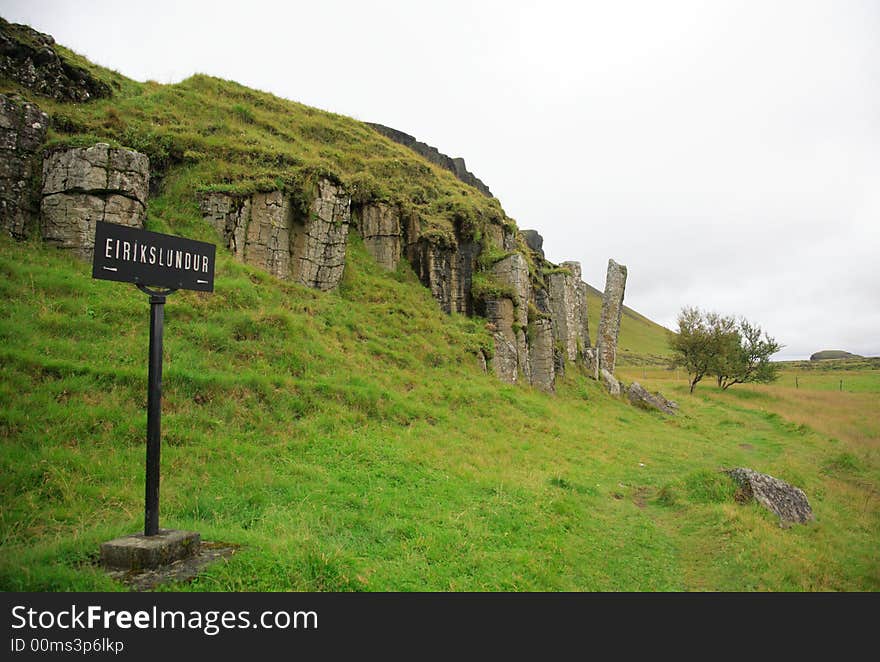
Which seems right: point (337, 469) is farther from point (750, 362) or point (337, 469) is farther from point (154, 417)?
point (750, 362)

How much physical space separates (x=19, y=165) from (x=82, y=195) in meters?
2.23

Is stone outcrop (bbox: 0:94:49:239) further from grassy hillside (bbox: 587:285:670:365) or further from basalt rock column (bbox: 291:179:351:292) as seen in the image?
grassy hillside (bbox: 587:285:670:365)

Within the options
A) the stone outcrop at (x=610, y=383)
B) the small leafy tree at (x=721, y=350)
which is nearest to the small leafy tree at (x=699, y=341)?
the small leafy tree at (x=721, y=350)

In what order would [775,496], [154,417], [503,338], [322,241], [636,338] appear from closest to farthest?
1. [154,417]
2. [775,496]
3. [322,241]
4. [503,338]
5. [636,338]

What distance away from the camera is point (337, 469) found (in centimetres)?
1068

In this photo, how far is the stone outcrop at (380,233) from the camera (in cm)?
2481

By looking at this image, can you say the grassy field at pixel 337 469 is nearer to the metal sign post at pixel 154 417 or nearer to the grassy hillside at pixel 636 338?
the metal sign post at pixel 154 417

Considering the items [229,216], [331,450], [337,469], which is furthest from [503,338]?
[337,469]

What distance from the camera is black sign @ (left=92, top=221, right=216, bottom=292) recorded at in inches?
225

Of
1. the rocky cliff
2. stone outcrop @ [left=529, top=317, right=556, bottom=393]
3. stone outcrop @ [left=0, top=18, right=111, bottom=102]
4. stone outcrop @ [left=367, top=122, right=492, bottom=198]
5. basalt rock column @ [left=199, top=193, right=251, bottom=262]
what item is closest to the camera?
the rocky cliff

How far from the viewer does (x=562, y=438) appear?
704 inches

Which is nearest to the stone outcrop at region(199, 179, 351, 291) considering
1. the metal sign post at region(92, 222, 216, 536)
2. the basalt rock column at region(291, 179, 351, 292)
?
the basalt rock column at region(291, 179, 351, 292)

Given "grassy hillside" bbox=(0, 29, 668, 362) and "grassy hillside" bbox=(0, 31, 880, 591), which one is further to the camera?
"grassy hillside" bbox=(0, 29, 668, 362)

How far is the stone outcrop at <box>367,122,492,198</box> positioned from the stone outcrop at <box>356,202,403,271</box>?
1714cm
